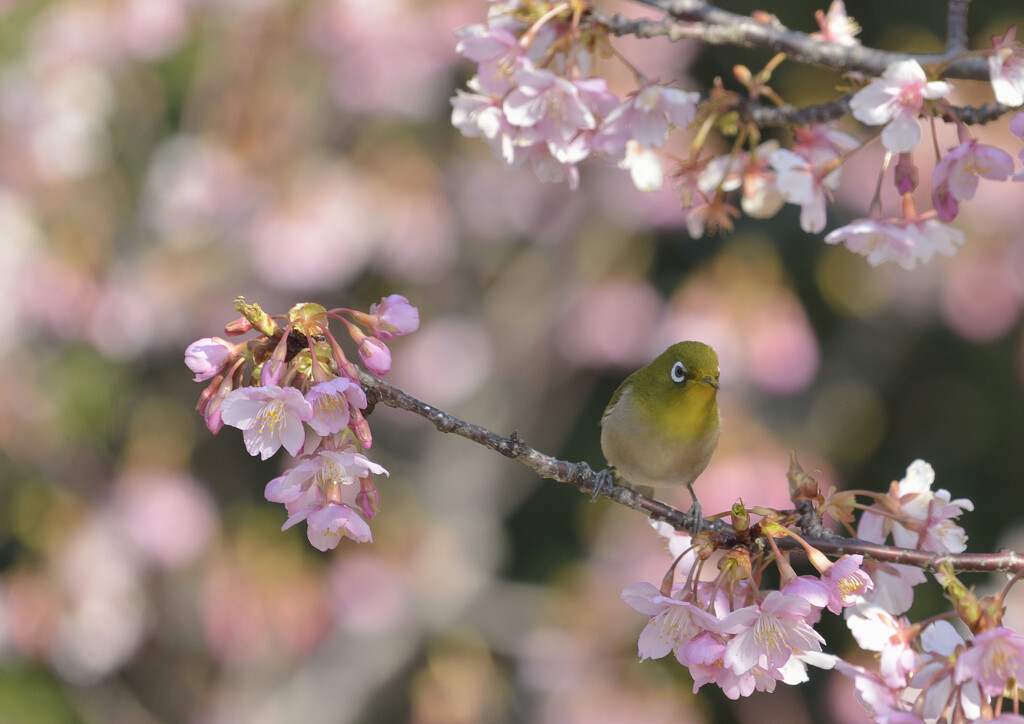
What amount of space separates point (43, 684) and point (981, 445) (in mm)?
5662

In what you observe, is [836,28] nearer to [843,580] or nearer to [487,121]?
[487,121]

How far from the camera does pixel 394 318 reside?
141 cm

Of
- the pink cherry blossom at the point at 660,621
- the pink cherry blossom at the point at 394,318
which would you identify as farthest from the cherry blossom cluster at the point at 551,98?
the pink cherry blossom at the point at 660,621

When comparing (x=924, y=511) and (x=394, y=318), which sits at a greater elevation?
(x=394, y=318)

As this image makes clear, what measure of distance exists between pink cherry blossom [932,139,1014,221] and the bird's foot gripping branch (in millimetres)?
489

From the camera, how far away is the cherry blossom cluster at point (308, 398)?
1.29 meters

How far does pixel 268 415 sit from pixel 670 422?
1.33m

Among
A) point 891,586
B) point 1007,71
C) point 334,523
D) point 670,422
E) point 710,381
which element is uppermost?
point 1007,71

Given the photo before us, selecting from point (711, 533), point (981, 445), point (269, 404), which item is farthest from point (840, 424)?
point (269, 404)

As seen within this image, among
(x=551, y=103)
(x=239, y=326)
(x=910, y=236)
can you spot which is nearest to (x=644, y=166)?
(x=551, y=103)

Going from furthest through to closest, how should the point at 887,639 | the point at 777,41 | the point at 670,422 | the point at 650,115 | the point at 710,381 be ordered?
the point at 670,422, the point at 710,381, the point at 650,115, the point at 777,41, the point at 887,639

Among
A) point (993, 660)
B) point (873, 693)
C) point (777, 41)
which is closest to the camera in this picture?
point (993, 660)

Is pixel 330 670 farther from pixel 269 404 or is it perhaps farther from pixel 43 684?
pixel 269 404

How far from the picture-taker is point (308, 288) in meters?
4.80
